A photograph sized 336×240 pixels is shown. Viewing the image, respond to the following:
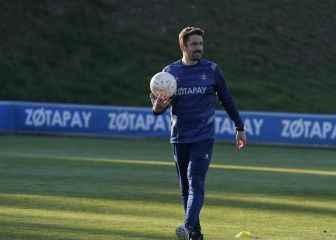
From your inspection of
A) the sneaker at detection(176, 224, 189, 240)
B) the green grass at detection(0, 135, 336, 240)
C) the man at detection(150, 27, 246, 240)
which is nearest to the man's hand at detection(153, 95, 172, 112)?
the man at detection(150, 27, 246, 240)

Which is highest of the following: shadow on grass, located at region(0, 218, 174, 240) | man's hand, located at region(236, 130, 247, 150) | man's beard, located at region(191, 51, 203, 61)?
man's beard, located at region(191, 51, 203, 61)

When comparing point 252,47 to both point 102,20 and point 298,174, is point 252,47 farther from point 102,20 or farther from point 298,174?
point 298,174

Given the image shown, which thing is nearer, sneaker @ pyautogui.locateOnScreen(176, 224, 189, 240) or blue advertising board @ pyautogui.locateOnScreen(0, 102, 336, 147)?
sneaker @ pyautogui.locateOnScreen(176, 224, 189, 240)

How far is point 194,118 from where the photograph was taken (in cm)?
1198

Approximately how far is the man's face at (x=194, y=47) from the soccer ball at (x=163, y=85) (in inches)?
12.2

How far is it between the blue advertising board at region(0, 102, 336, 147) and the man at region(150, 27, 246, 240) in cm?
2109

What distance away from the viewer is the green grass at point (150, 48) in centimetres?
4378

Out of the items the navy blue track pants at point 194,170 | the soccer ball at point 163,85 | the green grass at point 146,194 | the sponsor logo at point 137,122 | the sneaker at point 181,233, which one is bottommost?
the sponsor logo at point 137,122

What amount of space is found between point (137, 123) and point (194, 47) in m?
23.1

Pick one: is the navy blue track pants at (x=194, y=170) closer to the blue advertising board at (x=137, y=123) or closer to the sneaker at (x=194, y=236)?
the sneaker at (x=194, y=236)

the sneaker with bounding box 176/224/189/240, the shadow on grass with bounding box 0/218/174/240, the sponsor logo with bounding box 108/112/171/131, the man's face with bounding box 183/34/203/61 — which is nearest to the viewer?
the man's face with bounding box 183/34/203/61

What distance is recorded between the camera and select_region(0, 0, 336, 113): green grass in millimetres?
43781

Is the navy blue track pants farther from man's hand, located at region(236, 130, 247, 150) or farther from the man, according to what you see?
man's hand, located at region(236, 130, 247, 150)

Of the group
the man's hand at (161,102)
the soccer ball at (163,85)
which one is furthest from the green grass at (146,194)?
the soccer ball at (163,85)
